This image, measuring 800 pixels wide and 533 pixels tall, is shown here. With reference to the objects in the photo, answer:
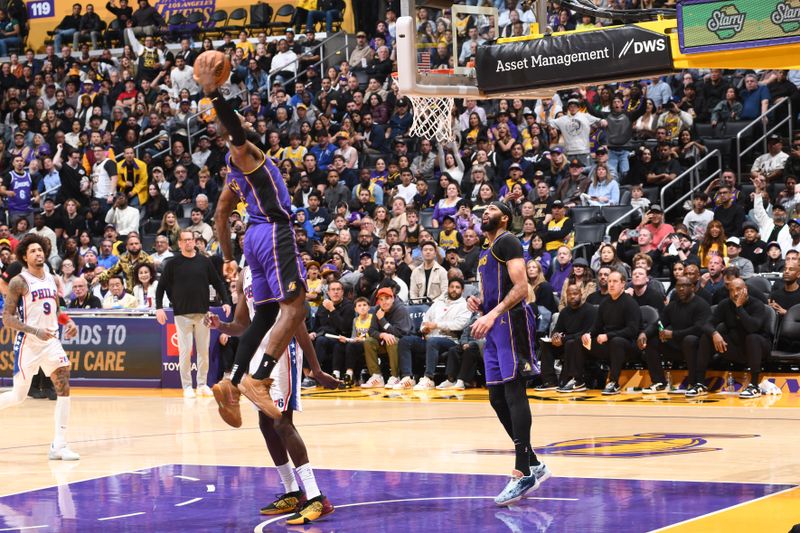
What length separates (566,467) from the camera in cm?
982

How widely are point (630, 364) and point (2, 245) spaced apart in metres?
10.8

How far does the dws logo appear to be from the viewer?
11.0 meters

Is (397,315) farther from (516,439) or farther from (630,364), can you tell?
(516,439)

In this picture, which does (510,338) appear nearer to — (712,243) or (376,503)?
(376,503)

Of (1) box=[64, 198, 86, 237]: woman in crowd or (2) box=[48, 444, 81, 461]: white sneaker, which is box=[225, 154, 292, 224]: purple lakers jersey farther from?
(1) box=[64, 198, 86, 237]: woman in crowd

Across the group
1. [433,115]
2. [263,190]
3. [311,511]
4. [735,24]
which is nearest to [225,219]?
[263,190]

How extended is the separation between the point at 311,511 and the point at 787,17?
472cm

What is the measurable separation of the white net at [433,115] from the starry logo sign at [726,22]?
4.76 m

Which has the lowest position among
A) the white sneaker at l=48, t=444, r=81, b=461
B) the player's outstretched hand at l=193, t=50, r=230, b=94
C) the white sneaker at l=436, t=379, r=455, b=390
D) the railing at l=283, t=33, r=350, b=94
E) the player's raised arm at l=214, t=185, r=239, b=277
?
the white sneaker at l=436, t=379, r=455, b=390

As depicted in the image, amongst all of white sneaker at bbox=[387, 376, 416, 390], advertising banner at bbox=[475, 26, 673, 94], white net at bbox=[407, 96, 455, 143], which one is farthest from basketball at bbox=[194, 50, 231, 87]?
white sneaker at bbox=[387, 376, 416, 390]

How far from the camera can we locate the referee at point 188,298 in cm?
1672

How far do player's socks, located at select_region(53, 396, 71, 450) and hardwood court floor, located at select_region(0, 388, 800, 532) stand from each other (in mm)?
230

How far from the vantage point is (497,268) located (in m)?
8.57

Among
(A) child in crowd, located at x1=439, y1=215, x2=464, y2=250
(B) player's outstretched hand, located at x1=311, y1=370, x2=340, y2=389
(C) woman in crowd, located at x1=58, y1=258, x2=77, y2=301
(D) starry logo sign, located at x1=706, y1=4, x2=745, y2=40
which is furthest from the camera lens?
(C) woman in crowd, located at x1=58, y1=258, x2=77, y2=301
